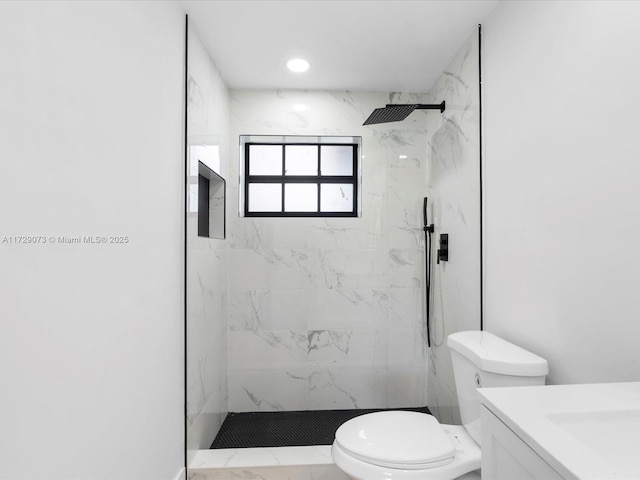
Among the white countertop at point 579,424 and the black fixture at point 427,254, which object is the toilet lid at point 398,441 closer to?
the white countertop at point 579,424

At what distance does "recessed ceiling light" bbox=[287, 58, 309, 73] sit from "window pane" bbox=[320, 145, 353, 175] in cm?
68

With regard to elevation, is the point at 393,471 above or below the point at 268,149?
below

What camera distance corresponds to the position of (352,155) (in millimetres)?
2979

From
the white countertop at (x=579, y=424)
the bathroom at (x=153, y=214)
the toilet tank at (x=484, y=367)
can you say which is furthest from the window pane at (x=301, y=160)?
the white countertop at (x=579, y=424)

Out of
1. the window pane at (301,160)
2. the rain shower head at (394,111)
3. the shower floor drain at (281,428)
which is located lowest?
the shower floor drain at (281,428)

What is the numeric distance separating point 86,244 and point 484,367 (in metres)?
1.42

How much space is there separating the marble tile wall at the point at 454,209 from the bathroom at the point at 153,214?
59mm

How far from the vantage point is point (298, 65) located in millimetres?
2408

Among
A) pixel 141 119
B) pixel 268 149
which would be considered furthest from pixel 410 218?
pixel 141 119

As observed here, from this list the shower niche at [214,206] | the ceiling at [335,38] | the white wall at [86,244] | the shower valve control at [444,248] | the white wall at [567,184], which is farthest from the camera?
the shower niche at [214,206]

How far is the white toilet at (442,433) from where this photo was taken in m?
1.37

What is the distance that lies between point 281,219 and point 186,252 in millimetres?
991

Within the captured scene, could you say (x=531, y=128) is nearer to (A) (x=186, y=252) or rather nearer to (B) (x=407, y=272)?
(B) (x=407, y=272)

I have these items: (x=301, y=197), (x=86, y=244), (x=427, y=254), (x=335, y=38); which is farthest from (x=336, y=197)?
(x=86, y=244)
